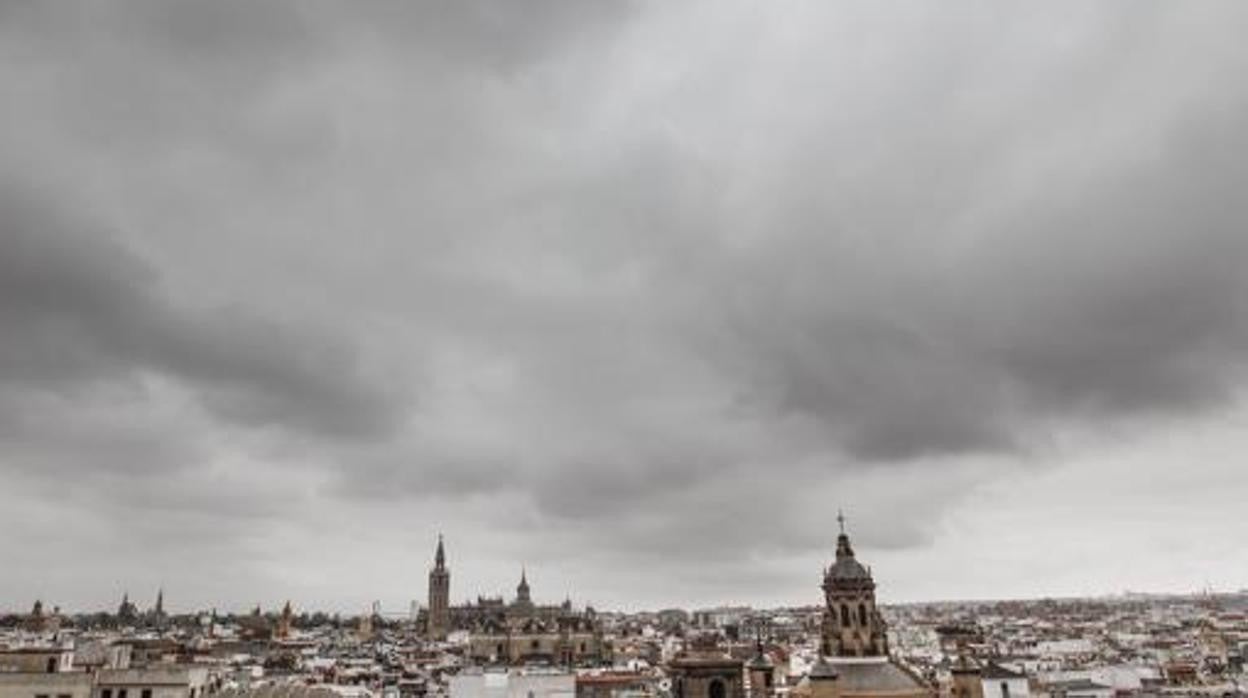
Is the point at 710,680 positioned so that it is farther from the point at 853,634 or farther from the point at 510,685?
the point at 510,685

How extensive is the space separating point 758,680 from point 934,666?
44177mm

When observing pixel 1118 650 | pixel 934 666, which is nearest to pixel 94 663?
pixel 934 666

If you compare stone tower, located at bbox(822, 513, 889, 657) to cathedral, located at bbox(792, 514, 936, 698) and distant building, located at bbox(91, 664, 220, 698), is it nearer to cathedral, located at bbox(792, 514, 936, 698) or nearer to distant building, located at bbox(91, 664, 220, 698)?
cathedral, located at bbox(792, 514, 936, 698)

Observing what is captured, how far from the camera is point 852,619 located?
50625mm

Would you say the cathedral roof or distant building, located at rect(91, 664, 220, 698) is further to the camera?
the cathedral roof

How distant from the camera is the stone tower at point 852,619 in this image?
1983 inches

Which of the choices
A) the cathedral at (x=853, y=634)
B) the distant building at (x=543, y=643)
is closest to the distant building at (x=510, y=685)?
the cathedral at (x=853, y=634)

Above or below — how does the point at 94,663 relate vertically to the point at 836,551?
below

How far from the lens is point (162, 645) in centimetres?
10100

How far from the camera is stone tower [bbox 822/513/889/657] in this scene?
165 ft

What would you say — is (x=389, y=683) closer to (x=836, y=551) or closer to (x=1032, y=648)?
(x=836, y=551)

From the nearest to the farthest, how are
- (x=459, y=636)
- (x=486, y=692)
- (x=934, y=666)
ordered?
1. (x=486, y=692)
2. (x=934, y=666)
3. (x=459, y=636)

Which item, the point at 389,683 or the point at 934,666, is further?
the point at 934,666

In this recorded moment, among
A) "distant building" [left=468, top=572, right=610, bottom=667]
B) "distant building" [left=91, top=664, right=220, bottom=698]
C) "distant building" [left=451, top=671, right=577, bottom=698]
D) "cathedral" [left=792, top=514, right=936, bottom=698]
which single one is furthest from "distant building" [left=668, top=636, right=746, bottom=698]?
"distant building" [left=468, top=572, right=610, bottom=667]
